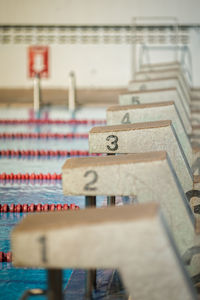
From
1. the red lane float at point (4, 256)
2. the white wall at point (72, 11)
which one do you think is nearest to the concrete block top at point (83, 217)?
the red lane float at point (4, 256)

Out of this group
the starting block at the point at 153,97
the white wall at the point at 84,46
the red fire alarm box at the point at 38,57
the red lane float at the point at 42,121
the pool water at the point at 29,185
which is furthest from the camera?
the red fire alarm box at the point at 38,57

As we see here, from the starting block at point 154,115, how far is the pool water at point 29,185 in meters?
0.75

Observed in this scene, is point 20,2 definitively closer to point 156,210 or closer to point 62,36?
point 62,36

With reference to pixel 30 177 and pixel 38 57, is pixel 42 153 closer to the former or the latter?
pixel 30 177

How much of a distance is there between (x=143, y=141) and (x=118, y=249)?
4.90 ft

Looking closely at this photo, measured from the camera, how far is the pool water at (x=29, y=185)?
8.74ft

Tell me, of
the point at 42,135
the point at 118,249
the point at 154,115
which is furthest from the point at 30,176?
the point at 118,249

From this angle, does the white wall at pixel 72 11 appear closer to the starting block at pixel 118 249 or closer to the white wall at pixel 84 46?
the white wall at pixel 84 46

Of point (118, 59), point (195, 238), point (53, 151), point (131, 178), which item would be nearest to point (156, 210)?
point (131, 178)

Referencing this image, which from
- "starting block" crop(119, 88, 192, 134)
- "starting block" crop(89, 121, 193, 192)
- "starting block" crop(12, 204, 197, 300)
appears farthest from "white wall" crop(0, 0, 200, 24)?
"starting block" crop(12, 204, 197, 300)

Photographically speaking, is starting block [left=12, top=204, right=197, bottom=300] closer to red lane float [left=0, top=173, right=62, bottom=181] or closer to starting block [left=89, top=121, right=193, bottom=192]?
starting block [left=89, top=121, right=193, bottom=192]

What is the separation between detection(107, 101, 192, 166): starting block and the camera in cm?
391

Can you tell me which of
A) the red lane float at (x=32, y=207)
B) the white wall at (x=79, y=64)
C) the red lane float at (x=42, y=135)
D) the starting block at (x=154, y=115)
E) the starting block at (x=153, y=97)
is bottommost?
the red lane float at (x=32, y=207)

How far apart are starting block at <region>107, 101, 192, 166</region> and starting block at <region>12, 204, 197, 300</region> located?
89.5 inches
